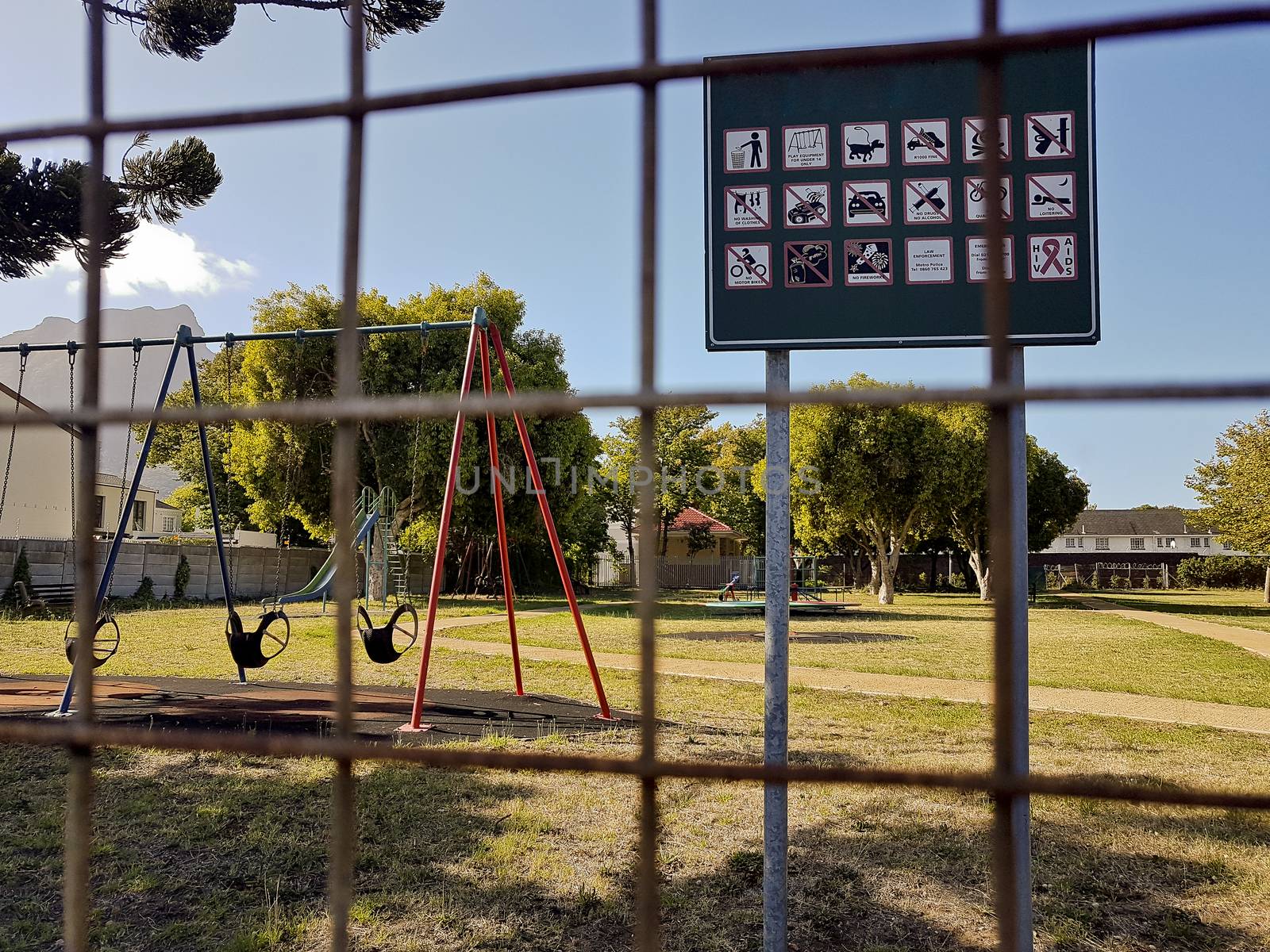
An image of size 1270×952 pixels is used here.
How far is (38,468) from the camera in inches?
683

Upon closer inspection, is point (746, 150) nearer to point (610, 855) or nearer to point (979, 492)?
point (610, 855)

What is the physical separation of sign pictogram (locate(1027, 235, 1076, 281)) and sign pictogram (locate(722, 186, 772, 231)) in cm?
63

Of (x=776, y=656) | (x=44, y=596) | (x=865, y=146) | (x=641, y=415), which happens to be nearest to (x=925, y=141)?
(x=865, y=146)

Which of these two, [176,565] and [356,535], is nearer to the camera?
[356,535]

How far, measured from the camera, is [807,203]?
2.21 m

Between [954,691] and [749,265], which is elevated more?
[749,265]

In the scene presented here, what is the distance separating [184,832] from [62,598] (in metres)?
13.6

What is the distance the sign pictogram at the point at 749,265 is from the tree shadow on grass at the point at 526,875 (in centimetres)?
184

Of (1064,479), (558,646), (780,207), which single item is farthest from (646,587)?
(1064,479)

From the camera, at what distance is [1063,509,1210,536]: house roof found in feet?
144

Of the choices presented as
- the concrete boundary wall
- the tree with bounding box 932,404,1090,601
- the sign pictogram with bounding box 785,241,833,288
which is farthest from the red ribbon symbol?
the concrete boundary wall

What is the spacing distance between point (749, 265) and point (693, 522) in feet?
99.9

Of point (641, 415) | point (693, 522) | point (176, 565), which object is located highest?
point (693, 522)

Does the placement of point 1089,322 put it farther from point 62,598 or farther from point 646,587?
point 62,598
